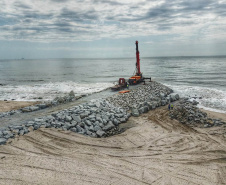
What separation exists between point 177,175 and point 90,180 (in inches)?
129

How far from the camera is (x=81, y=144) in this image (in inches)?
352

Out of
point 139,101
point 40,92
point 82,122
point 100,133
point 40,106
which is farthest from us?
point 40,92

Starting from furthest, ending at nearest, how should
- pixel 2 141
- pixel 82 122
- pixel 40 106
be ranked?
pixel 40 106 → pixel 82 122 → pixel 2 141

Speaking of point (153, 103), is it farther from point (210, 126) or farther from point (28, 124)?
point (28, 124)

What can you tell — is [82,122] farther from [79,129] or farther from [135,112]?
[135,112]

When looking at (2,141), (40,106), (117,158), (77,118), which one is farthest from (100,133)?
(40,106)

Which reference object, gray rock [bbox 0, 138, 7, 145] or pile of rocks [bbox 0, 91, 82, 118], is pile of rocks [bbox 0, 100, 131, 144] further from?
pile of rocks [bbox 0, 91, 82, 118]

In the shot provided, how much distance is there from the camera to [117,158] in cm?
779

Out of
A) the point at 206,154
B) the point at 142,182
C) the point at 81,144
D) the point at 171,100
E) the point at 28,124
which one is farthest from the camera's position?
the point at 171,100

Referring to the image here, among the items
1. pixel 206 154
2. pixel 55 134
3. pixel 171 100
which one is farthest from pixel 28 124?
pixel 171 100

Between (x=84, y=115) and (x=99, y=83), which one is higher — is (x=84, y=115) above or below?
above

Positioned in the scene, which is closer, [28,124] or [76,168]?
[76,168]

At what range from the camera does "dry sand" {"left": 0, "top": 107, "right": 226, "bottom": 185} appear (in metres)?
6.43

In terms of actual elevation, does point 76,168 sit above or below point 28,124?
below
